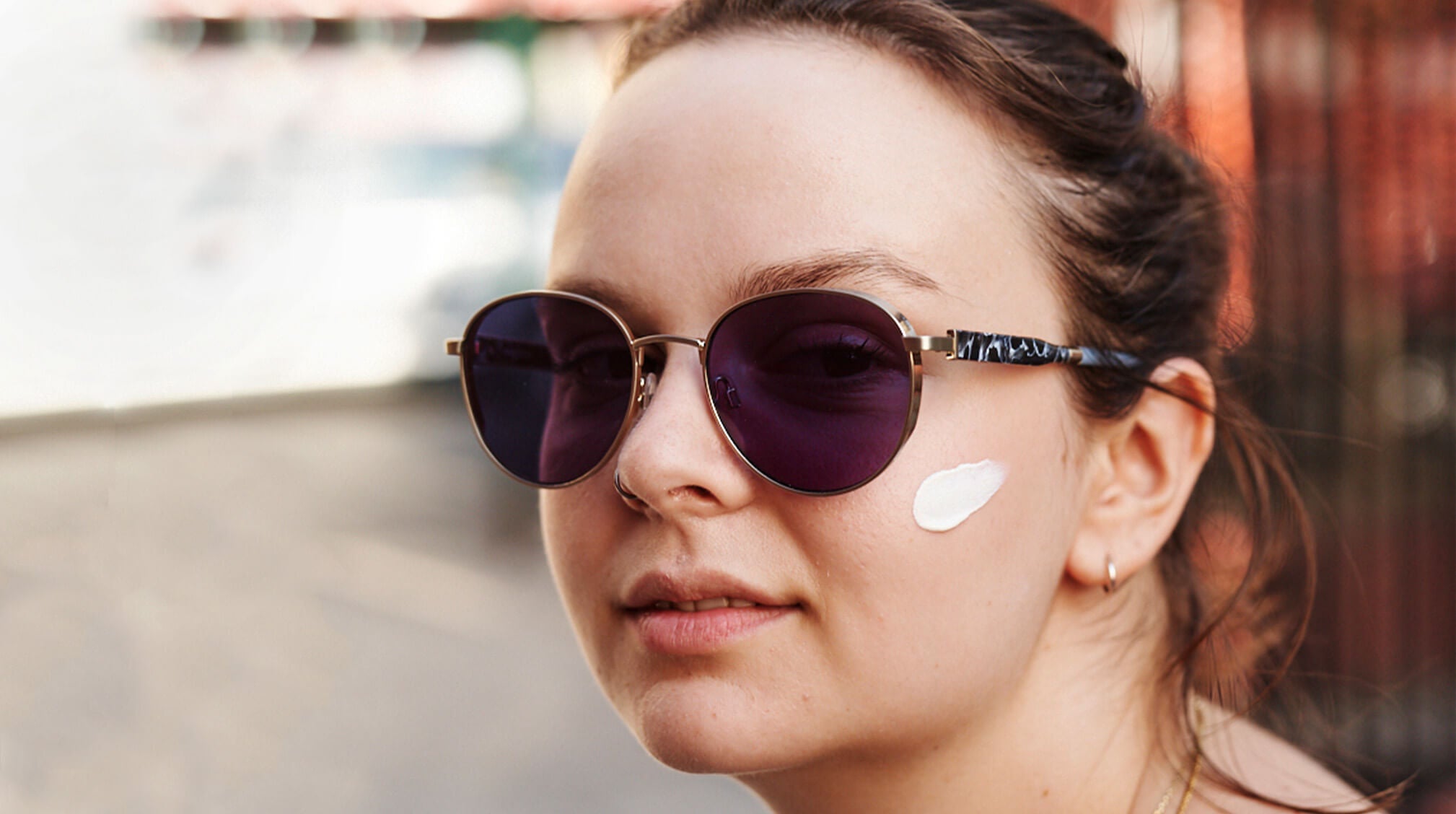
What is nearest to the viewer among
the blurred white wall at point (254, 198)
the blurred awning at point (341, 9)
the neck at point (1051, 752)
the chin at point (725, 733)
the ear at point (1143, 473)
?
the chin at point (725, 733)

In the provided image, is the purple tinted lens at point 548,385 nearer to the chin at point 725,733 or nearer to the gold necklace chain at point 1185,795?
the chin at point 725,733

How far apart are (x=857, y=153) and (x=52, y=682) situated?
637 cm

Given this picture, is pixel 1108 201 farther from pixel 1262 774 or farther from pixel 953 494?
pixel 1262 774

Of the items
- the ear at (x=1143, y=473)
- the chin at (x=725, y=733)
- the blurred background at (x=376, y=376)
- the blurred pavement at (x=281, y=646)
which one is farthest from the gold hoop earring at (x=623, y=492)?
the blurred pavement at (x=281, y=646)

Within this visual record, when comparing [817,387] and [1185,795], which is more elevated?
[817,387]

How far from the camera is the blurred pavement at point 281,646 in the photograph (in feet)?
16.9

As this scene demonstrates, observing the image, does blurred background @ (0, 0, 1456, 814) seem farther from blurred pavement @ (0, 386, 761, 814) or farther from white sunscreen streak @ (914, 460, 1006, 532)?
white sunscreen streak @ (914, 460, 1006, 532)

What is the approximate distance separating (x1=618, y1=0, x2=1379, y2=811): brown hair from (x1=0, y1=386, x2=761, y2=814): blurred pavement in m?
3.17

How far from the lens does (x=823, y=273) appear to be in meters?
1.41

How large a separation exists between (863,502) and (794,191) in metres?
0.39

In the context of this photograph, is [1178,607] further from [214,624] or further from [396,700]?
[214,624]

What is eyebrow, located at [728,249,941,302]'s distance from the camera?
1.41m

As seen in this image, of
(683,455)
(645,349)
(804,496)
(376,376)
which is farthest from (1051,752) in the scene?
(376,376)

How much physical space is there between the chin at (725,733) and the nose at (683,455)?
8.5 inches
